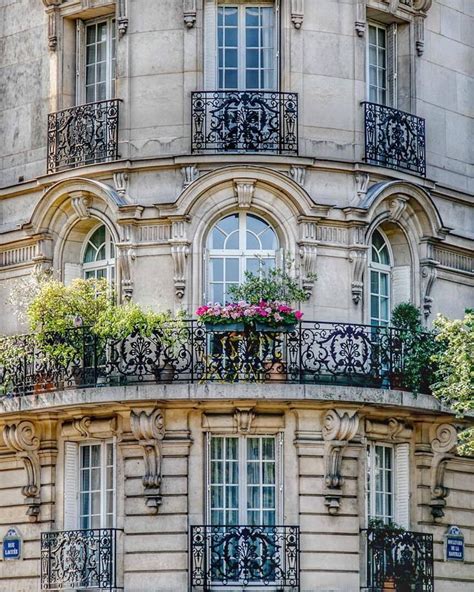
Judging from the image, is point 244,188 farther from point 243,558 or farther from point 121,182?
point 243,558

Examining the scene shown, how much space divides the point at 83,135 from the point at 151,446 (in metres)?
5.82

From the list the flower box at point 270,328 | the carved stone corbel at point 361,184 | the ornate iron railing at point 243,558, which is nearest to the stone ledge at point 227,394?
the flower box at point 270,328

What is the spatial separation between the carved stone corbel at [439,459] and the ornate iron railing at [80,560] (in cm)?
552

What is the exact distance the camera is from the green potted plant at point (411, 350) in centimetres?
3581

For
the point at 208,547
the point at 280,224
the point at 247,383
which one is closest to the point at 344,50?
the point at 280,224

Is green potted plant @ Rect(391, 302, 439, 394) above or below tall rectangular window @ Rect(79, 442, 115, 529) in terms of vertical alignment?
above

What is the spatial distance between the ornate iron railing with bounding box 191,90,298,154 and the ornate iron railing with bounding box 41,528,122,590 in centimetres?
668

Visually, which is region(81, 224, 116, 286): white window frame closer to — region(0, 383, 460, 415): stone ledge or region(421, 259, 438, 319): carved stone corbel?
region(0, 383, 460, 415): stone ledge

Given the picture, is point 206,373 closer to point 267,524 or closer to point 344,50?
point 267,524

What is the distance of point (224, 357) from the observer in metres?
34.8

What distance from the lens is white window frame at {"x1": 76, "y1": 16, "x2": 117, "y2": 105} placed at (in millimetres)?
37500

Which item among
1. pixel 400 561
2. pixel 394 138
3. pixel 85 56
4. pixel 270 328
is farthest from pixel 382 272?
pixel 85 56

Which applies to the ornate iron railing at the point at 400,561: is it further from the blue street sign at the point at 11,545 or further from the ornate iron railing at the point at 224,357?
the blue street sign at the point at 11,545

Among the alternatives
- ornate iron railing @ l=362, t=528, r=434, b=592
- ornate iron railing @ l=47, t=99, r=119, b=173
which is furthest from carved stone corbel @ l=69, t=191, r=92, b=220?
ornate iron railing @ l=362, t=528, r=434, b=592
